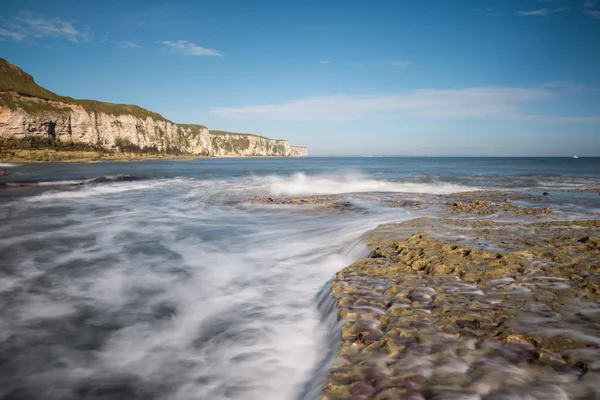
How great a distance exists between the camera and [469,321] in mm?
3605

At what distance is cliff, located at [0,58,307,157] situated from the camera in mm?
76250

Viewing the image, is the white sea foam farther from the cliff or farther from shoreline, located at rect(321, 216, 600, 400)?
the cliff

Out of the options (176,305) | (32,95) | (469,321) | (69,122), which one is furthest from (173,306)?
(32,95)

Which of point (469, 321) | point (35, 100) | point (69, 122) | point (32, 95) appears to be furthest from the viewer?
point (69, 122)

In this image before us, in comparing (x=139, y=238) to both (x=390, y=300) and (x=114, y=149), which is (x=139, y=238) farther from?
(x=114, y=149)

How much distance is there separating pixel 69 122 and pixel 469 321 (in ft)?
362

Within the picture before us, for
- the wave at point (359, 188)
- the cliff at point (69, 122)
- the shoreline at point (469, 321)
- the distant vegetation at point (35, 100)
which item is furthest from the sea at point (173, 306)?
the distant vegetation at point (35, 100)

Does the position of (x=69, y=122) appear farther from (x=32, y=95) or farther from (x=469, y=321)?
(x=469, y=321)

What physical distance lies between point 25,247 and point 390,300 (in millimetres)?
10327

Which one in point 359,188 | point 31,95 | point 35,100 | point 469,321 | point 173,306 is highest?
point 31,95

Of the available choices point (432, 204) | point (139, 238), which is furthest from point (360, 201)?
point (139, 238)

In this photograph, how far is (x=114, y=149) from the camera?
107 meters

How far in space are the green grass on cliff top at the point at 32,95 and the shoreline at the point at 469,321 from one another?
9886cm

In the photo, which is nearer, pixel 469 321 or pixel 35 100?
pixel 469 321
